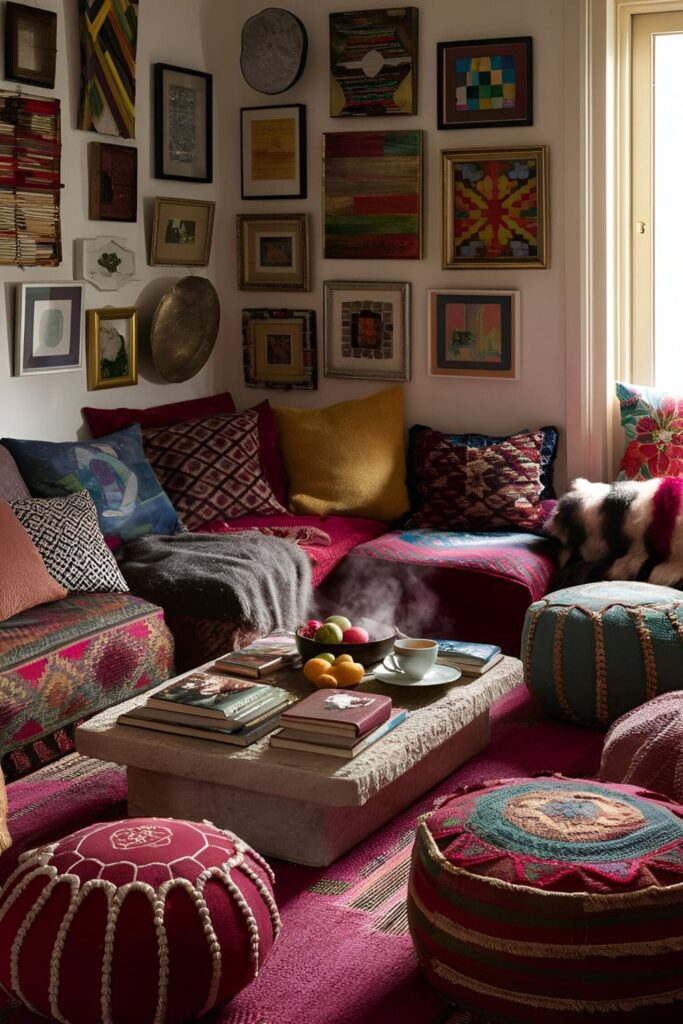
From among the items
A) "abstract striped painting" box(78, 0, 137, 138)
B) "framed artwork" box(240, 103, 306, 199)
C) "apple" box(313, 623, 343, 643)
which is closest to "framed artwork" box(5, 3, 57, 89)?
"abstract striped painting" box(78, 0, 137, 138)

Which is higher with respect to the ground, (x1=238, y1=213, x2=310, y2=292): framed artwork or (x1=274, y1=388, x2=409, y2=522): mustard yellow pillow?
(x1=238, y1=213, x2=310, y2=292): framed artwork

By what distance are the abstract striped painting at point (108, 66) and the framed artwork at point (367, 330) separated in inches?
43.9

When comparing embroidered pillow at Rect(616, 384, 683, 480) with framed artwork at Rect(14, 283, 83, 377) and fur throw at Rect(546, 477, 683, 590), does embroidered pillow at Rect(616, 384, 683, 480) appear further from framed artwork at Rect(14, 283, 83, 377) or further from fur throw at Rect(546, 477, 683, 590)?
framed artwork at Rect(14, 283, 83, 377)

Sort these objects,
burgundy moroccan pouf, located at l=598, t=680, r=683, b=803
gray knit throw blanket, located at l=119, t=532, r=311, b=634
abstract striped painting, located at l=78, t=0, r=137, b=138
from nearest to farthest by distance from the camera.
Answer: burgundy moroccan pouf, located at l=598, t=680, r=683, b=803
gray knit throw blanket, located at l=119, t=532, r=311, b=634
abstract striped painting, located at l=78, t=0, r=137, b=138

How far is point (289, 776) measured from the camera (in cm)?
269

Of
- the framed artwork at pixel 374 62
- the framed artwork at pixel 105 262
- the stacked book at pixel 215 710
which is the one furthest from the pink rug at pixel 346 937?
the framed artwork at pixel 374 62

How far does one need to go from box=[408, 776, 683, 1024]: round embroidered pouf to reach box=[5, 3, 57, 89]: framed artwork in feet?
10.2

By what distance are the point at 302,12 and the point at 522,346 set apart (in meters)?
1.69

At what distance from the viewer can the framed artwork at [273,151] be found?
534 cm

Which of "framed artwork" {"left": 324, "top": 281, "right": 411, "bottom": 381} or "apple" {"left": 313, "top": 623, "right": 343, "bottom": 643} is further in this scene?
"framed artwork" {"left": 324, "top": 281, "right": 411, "bottom": 381}

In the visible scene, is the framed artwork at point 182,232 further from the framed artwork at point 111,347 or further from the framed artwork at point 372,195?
the framed artwork at point 372,195

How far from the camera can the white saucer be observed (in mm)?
3158

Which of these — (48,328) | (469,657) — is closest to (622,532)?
(469,657)

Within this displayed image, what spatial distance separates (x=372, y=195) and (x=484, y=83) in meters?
0.64
